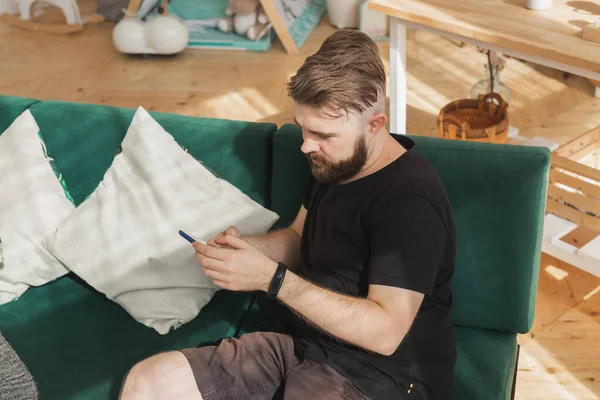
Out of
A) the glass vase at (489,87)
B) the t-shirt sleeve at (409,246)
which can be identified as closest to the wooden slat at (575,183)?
the glass vase at (489,87)

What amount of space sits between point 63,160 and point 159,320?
0.66 meters

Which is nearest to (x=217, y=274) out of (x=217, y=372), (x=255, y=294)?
(x=217, y=372)

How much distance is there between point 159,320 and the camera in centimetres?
209

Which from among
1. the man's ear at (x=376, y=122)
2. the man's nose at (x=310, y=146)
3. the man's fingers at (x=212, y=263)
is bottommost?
the man's fingers at (x=212, y=263)

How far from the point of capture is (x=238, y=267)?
1662 millimetres

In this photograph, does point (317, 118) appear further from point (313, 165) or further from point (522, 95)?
point (522, 95)

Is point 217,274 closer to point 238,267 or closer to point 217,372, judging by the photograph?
point 238,267

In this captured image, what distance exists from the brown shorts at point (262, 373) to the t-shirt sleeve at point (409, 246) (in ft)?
0.90

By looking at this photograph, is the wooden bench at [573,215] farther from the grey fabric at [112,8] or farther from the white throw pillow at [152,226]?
Answer: the grey fabric at [112,8]

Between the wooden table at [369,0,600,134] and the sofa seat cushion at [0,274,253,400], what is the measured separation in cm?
113

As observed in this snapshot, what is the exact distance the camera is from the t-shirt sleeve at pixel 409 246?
1.61 m

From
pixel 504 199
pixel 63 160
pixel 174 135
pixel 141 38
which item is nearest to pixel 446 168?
pixel 504 199

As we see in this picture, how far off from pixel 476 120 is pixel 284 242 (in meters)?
1.34

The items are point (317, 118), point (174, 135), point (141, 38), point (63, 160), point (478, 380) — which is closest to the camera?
point (317, 118)
